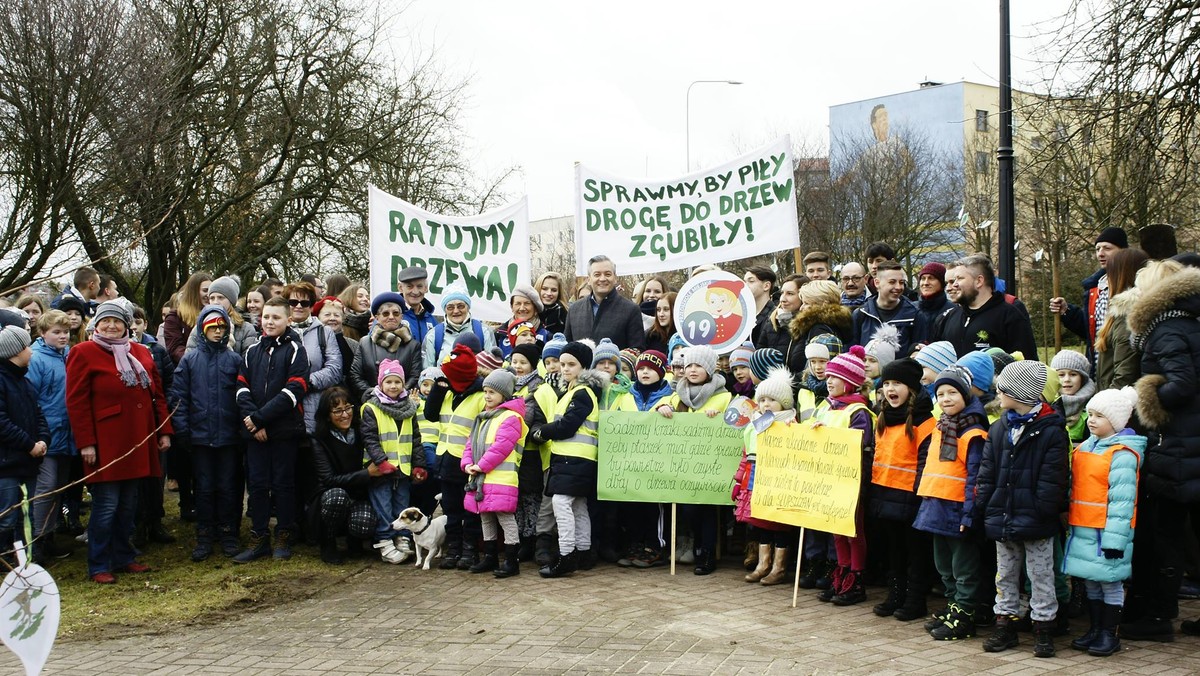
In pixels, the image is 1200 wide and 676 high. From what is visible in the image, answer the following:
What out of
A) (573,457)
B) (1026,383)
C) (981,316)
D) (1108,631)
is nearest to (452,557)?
(573,457)

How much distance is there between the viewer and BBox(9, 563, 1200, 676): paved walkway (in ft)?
19.6

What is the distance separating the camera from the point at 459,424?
8.54 meters

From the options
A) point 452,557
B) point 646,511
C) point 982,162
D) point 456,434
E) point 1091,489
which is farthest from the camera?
point 982,162

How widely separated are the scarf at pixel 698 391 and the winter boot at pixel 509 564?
173 centimetres

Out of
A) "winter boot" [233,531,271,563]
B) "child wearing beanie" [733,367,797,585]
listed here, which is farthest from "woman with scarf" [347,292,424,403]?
"child wearing beanie" [733,367,797,585]

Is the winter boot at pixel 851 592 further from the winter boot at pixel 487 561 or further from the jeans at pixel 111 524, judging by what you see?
the jeans at pixel 111 524

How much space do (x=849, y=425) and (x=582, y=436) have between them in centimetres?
210

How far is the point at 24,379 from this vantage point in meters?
8.28

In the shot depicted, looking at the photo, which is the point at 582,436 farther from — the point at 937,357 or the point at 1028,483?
the point at 1028,483

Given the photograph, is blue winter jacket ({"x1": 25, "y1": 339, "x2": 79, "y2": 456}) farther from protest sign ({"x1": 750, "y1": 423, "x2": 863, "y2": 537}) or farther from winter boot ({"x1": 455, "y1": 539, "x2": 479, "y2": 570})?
protest sign ({"x1": 750, "y1": 423, "x2": 863, "y2": 537})

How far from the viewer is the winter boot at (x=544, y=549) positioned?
8297 mm

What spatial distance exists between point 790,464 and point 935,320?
182cm

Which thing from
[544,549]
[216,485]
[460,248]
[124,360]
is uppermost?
[460,248]

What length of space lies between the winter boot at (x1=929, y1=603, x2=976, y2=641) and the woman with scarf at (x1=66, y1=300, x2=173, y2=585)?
5.86 metres
